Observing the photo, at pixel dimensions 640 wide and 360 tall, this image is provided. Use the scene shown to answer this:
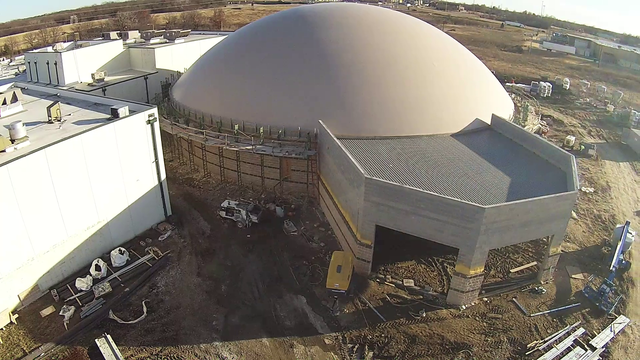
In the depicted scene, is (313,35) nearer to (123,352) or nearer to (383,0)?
(123,352)

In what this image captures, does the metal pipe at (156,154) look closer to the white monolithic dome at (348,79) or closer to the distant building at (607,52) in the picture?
the white monolithic dome at (348,79)

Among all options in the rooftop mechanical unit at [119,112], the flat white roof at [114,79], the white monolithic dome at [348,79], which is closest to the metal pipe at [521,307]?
the white monolithic dome at [348,79]

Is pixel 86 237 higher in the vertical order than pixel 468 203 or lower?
lower

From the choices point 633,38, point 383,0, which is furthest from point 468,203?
point 383,0

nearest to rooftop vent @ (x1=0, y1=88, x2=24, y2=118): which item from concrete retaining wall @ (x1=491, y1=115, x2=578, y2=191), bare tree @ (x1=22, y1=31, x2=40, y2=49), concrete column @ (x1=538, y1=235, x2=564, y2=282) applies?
concrete retaining wall @ (x1=491, y1=115, x2=578, y2=191)

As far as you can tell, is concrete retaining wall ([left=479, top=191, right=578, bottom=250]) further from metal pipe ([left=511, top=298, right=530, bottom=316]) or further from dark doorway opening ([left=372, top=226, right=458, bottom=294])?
dark doorway opening ([left=372, top=226, right=458, bottom=294])
